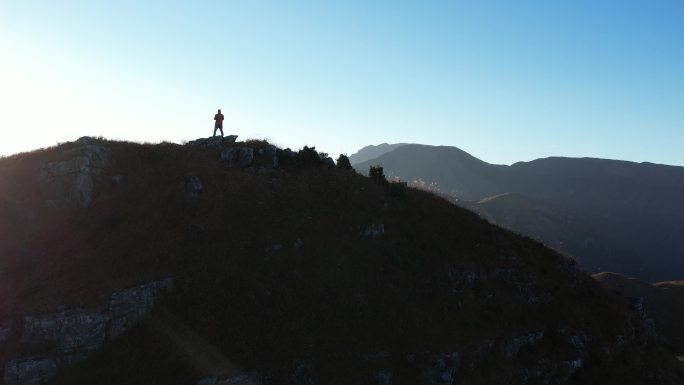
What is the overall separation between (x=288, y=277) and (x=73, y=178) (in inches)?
526

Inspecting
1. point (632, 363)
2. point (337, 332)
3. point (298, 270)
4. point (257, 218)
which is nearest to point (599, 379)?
point (632, 363)

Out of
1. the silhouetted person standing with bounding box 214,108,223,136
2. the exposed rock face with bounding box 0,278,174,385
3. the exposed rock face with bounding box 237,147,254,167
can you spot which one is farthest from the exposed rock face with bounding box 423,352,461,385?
the silhouetted person standing with bounding box 214,108,223,136

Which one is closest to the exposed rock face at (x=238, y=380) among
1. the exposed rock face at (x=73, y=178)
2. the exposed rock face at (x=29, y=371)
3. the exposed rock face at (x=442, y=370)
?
the exposed rock face at (x=29, y=371)

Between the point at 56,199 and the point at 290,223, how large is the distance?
12585mm

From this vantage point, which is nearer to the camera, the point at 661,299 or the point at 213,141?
the point at 213,141

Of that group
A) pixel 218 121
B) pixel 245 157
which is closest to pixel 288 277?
pixel 245 157

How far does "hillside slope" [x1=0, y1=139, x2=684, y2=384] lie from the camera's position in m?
18.8

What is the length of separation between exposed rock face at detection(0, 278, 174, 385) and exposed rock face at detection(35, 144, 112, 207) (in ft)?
26.1

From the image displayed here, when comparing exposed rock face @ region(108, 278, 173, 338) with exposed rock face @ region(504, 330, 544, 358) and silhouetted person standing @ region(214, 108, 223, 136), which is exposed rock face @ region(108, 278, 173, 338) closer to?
silhouetted person standing @ region(214, 108, 223, 136)

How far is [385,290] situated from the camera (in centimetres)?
2269

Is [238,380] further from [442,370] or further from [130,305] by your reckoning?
[442,370]

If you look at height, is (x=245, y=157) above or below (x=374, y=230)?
above

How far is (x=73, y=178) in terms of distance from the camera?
25.3 meters

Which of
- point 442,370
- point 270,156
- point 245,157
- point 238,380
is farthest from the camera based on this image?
point 270,156
